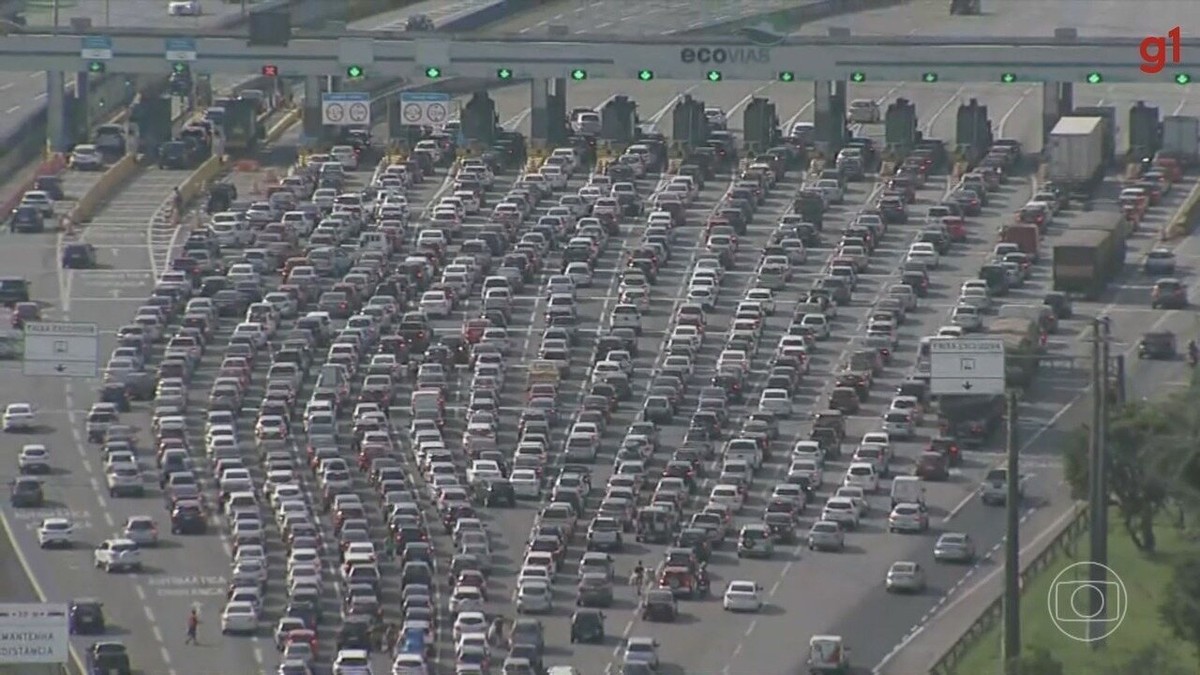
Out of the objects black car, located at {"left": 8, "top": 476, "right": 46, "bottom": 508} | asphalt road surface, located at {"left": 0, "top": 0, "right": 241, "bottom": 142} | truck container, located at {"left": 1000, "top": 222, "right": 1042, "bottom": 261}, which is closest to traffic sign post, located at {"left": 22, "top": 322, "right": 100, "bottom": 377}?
black car, located at {"left": 8, "top": 476, "right": 46, "bottom": 508}

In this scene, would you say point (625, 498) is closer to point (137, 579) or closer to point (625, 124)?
point (137, 579)

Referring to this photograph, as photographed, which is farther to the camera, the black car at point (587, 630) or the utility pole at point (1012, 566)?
the black car at point (587, 630)

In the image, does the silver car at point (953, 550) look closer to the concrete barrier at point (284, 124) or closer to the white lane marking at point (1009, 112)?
the white lane marking at point (1009, 112)

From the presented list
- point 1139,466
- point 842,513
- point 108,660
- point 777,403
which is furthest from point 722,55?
point 108,660

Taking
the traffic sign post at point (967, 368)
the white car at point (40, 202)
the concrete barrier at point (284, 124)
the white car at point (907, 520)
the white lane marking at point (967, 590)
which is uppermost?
the traffic sign post at point (967, 368)

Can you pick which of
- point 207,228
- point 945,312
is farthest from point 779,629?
point 207,228

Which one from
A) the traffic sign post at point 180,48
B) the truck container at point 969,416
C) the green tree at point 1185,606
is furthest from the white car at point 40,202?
the green tree at point 1185,606

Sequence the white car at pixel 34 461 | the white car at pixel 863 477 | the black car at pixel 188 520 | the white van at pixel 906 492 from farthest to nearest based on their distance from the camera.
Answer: the white car at pixel 34 461 → the white car at pixel 863 477 → the white van at pixel 906 492 → the black car at pixel 188 520
